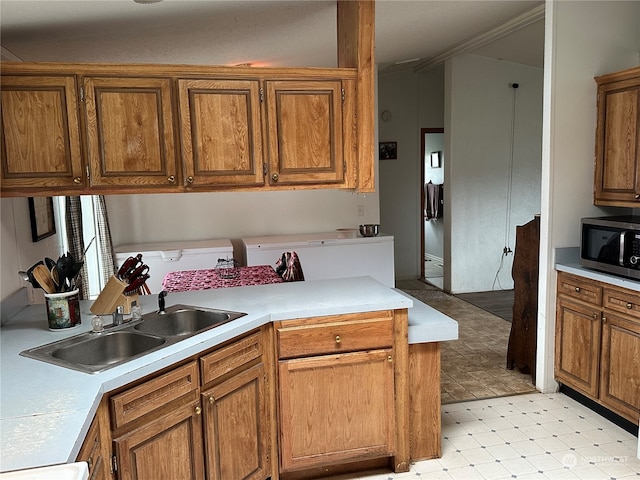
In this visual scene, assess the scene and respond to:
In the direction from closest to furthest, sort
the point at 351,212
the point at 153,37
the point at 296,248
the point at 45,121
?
the point at 45,121 < the point at 153,37 < the point at 296,248 < the point at 351,212

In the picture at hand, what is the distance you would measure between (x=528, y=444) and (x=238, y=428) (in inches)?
64.9

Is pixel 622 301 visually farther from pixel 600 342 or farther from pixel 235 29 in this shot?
pixel 235 29

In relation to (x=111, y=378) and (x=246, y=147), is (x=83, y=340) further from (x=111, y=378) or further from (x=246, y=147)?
(x=246, y=147)

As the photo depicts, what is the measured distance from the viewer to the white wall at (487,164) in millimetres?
5949

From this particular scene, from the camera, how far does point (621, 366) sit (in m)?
2.78

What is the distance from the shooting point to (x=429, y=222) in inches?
352

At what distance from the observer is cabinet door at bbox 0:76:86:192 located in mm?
2223

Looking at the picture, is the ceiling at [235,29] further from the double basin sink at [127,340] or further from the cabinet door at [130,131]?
the double basin sink at [127,340]

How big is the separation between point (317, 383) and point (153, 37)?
227 cm

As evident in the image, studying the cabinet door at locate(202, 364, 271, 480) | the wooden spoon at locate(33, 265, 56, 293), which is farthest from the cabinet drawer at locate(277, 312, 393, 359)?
the wooden spoon at locate(33, 265, 56, 293)

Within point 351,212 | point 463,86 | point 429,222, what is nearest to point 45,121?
point 351,212

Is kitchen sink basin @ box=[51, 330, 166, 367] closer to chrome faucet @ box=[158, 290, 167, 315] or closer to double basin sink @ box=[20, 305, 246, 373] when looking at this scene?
double basin sink @ box=[20, 305, 246, 373]

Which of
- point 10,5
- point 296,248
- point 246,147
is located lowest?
point 296,248

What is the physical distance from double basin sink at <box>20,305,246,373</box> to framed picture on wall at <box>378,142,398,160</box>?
490cm
